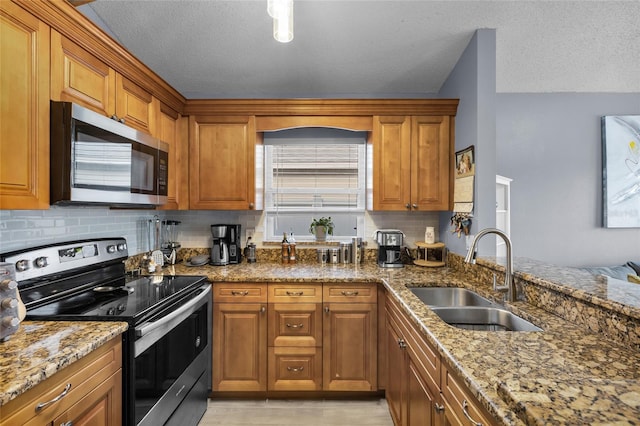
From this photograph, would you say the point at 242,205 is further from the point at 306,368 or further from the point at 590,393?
the point at 590,393

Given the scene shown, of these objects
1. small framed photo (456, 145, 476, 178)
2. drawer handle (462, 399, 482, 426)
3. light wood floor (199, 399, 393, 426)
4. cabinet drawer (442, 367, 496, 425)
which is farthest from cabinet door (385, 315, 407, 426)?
small framed photo (456, 145, 476, 178)

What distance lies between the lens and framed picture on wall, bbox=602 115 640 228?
135 inches

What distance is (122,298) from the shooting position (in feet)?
5.73

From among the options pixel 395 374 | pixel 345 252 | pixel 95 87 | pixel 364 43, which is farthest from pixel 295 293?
pixel 364 43

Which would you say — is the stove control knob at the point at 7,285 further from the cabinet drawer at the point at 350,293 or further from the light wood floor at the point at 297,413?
the cabinet drawer at the point at 350,293

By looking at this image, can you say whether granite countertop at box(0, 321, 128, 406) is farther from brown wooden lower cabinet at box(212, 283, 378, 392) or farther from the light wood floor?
the light wood floor

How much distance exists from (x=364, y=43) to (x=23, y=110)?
6.82 ft

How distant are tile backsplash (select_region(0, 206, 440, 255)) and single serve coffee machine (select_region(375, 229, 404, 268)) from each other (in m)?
0.27

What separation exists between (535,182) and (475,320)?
7.98 ft

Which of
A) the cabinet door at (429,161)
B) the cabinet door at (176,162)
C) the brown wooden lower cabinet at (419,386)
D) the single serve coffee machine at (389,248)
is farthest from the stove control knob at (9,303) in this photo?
the cabinet door at (429,161)

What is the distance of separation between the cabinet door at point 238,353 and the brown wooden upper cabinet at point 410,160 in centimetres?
136

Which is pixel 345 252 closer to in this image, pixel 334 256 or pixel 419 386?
pixel 334 256

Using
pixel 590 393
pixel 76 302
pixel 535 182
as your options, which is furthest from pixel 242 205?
pixel 535 182

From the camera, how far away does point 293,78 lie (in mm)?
2896
